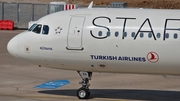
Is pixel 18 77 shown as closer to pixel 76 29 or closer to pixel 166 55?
pixel 76 29

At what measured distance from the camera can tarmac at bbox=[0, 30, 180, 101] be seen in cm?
2236

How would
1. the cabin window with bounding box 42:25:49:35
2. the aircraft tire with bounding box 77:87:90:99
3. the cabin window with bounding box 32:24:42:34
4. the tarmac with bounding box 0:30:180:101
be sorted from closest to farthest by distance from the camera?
the cabin window with bounding box 42:25:49:35
the aircraft tire with bounding box 77:87:90:99
the cabin window with bounding box 32:24:42:34
the tarmac with bounding box 0:30:180:101

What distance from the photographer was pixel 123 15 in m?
21.0

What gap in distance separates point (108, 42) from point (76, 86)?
479cm

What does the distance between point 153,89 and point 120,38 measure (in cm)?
476

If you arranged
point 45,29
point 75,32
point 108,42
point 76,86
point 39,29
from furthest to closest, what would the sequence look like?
point 76,86, point 39,29, point 45,29, point 75,32, point 108,42

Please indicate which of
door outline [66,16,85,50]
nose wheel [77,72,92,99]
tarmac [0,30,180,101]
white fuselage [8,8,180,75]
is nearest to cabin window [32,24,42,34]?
white fuselage [8,8,180,75]

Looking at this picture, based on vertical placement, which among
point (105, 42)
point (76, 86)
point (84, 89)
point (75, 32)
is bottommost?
point (76, 86)

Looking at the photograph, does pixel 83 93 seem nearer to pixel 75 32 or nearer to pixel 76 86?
pixel 75 32

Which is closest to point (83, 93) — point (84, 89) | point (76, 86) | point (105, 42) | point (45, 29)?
point (84, 89)

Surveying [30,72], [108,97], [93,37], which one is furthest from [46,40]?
[30,72]

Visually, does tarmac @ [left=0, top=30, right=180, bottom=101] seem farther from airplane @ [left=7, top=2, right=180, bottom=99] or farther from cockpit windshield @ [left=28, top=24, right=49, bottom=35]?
cockpit windshield @ [left=28, top=24, right=49, bottom=35]

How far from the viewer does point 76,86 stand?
81.8 ft

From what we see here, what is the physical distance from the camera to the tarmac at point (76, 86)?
73.4 feet
